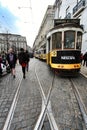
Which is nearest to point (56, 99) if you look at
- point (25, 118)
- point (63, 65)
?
point (25, 118)

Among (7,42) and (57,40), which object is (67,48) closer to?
(57,40)

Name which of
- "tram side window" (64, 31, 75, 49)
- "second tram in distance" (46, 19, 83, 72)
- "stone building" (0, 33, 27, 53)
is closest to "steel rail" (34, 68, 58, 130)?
"second tram in distance" (46, 19, 83, 72)

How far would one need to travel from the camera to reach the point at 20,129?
137 inches

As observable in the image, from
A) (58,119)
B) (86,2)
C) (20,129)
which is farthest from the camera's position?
(86,2)

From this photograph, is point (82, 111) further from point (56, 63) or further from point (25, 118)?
point (56, 63)

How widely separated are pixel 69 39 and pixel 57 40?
30.1 inches

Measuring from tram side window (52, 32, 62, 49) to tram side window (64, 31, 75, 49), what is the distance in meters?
0.33

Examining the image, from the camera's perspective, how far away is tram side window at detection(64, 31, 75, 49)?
371 inches

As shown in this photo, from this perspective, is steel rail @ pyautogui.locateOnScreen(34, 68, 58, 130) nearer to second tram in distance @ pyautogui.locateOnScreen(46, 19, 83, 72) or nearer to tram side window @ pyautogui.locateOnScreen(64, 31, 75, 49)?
second tram in distance @ pyautogui.locateOnScreen(46, 19, 83, 72)

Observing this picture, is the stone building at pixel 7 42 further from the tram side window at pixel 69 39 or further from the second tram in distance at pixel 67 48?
the tram side window at pixel 69 39

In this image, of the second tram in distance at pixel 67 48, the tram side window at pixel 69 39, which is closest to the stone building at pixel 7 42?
the second tram in distance at pixel 67 48

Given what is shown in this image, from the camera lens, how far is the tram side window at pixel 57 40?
31.5 feet

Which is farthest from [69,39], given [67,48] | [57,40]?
[57,40]

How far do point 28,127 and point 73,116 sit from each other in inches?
50.1
